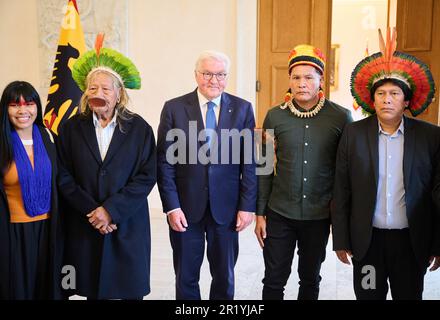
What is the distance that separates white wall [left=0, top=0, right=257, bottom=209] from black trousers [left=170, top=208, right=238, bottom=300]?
2.55m

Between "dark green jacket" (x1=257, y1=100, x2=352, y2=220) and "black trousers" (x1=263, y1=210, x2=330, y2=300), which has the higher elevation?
"dark green jacket" (x1=257, y1=100, x2=352, y2=220)

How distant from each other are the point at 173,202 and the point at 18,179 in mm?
732

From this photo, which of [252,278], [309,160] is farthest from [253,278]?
[309,160]

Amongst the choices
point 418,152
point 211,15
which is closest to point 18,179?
point 418,152

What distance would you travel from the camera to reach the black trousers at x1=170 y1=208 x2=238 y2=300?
2369 millimetres

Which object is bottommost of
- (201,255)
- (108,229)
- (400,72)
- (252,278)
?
(252,278)

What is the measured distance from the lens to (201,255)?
2.41 metres

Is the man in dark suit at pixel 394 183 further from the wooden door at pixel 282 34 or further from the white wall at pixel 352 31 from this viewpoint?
the white wall at pixel 352 31

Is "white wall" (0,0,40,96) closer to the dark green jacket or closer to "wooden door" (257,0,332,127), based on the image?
"wooden door" (257,0,332,127)

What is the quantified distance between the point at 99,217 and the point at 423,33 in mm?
4181

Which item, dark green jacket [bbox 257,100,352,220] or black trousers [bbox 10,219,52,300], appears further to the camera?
dark green jacket [bbox 257,100,352,220]

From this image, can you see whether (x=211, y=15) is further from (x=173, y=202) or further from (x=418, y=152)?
(x=418, y=152)

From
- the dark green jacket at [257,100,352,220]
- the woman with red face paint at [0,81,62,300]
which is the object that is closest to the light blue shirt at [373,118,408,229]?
the dark green jacket at [257,100,352,220]

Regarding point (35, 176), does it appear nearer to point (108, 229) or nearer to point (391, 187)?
point (108, 229)
